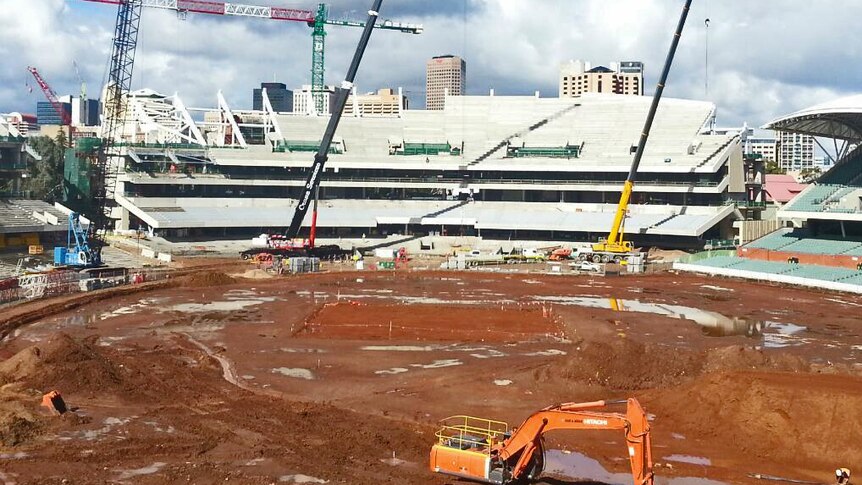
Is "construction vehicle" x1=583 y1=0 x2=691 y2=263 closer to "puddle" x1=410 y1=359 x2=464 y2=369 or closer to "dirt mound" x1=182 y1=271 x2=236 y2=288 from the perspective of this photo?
"dirt mound" x1=182 y1=271 x2=236 y2=288

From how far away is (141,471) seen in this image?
834 inches

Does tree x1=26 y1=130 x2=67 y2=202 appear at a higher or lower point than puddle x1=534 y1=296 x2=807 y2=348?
higher

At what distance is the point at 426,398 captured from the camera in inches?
1132

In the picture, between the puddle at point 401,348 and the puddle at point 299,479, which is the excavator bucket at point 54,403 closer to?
the puddle at point 299,479

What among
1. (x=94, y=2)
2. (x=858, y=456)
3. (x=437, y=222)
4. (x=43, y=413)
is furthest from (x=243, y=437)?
(x=94, y=2)

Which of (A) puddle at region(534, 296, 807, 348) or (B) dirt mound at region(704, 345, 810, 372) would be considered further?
(A) puddle at region(534, 296, 807, 348)

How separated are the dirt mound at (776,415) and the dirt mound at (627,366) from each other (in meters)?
4.00

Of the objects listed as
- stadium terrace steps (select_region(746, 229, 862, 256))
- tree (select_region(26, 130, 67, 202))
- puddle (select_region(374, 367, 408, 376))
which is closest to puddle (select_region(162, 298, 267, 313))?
puddle (select_region(374, 367, 408, 376))

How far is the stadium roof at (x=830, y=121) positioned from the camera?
64.6m

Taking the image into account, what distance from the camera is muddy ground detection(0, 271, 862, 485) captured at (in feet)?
71.9

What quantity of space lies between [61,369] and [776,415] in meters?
24.6

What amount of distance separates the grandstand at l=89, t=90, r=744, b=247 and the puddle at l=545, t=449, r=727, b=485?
6301cm

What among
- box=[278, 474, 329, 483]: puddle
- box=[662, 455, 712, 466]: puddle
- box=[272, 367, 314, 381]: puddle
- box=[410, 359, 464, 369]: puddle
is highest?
box=[410, 359, 464, 369]: puddle

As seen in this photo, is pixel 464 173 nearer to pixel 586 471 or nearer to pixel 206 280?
pixel 206 280
